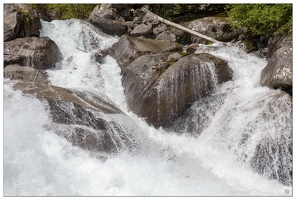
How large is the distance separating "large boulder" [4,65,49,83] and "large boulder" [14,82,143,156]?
1.97 meters

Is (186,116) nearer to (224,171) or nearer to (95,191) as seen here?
(224,171)

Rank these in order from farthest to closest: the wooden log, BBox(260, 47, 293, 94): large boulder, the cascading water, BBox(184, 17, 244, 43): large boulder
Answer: BBox(184, 17, 244, 43): large boulder
the wooden log
BBox(260, 47, 293, 94): large boulder
the cascading water

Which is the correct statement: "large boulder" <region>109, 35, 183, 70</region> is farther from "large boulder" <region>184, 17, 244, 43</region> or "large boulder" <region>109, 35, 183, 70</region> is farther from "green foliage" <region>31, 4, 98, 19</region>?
"green foliage" <region>31, 4, 98, 19</region>

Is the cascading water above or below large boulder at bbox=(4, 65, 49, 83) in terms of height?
above

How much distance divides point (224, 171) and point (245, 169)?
525 mm

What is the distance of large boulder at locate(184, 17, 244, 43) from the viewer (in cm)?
1391

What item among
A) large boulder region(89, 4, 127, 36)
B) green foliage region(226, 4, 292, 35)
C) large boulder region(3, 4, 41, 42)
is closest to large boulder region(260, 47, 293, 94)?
green foliage region(226, 4, 292, 35)

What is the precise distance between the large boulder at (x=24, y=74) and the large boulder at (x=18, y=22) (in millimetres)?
1875

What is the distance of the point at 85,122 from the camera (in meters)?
7.61

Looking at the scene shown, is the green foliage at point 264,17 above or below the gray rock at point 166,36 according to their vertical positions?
above

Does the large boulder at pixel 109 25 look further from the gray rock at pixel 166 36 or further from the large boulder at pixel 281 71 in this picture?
the large boulder at pixel 281 71

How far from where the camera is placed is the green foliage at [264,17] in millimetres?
10688

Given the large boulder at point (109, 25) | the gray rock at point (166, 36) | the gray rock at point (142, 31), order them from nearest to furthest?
the gray rock at point (166, 36) < the gray rock at point (142, 31) < the large boulder at point (109, 25)

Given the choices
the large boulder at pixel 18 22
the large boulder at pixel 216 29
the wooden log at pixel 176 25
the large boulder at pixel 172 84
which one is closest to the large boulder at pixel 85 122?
the large boulder at pixel 172 84
